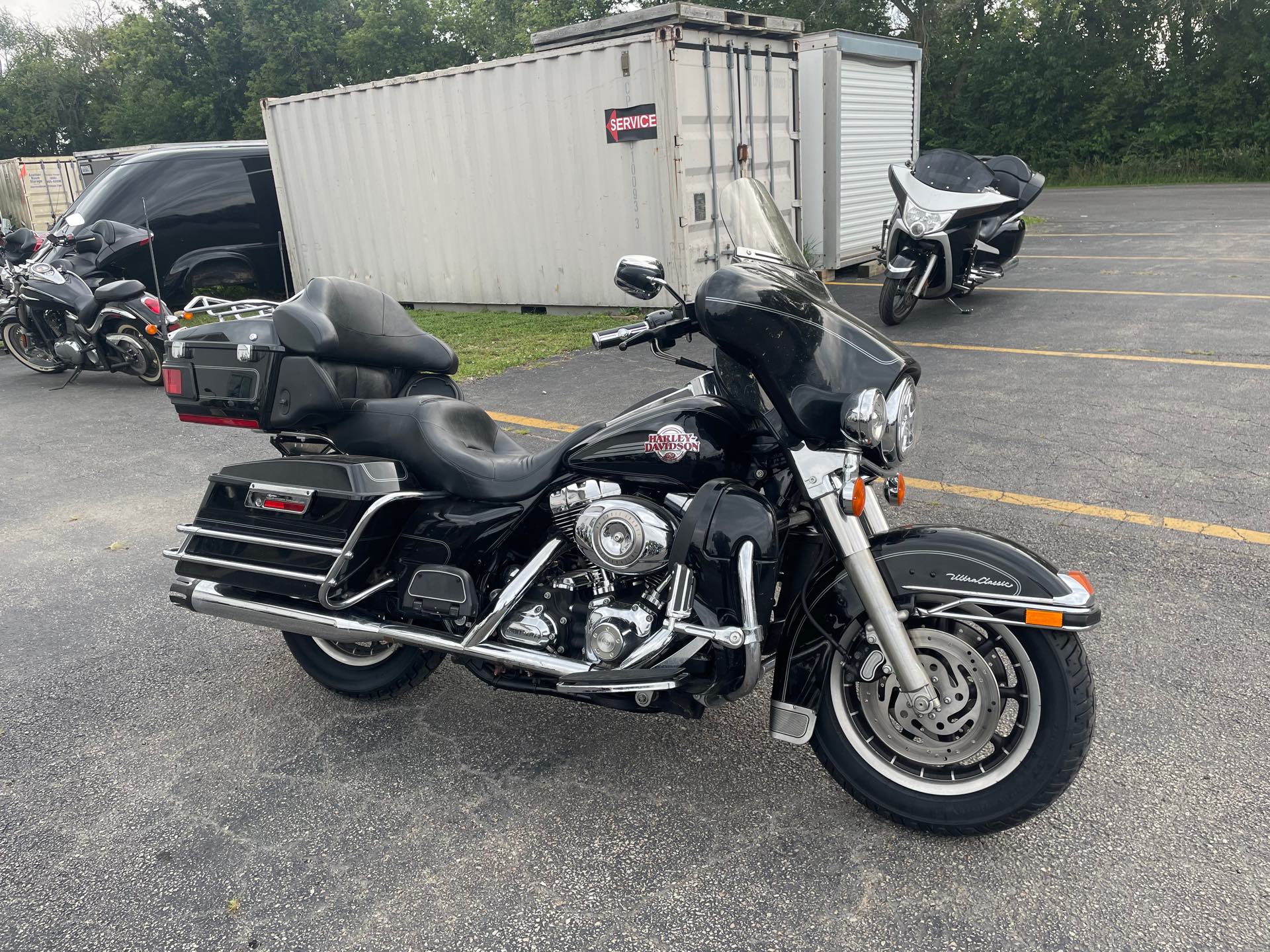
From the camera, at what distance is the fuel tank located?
8.40ft

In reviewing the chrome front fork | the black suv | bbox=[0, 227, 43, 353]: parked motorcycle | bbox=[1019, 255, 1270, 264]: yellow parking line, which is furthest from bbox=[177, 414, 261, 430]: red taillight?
bbox=[1019, 255, 1270, 264]: yellow parking line

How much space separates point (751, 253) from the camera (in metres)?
2.62

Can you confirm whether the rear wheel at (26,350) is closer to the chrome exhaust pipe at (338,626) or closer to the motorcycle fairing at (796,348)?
the chrome exhaust pipe at (338,626)

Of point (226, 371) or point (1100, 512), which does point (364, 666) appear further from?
point (1100, 512)

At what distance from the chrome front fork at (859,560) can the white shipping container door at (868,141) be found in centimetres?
982

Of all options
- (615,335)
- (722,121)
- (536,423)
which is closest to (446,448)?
(615,335)

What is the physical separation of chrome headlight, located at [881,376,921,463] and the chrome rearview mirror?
0.67m

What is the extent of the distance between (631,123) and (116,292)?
5080 mm

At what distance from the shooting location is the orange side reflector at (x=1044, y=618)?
2326 millimetres

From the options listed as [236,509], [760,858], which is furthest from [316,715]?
[760,858]

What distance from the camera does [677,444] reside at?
255 cm

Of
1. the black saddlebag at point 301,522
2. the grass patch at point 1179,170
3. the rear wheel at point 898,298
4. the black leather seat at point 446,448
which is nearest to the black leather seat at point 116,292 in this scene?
the black saddlebag at point 301,522

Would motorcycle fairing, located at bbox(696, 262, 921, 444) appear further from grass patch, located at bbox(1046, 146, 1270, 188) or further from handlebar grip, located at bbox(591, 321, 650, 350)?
grass patch, located at bbox(1046, 146, 1270, 188)

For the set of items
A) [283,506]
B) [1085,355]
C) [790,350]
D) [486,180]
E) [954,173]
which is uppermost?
[486,180]
